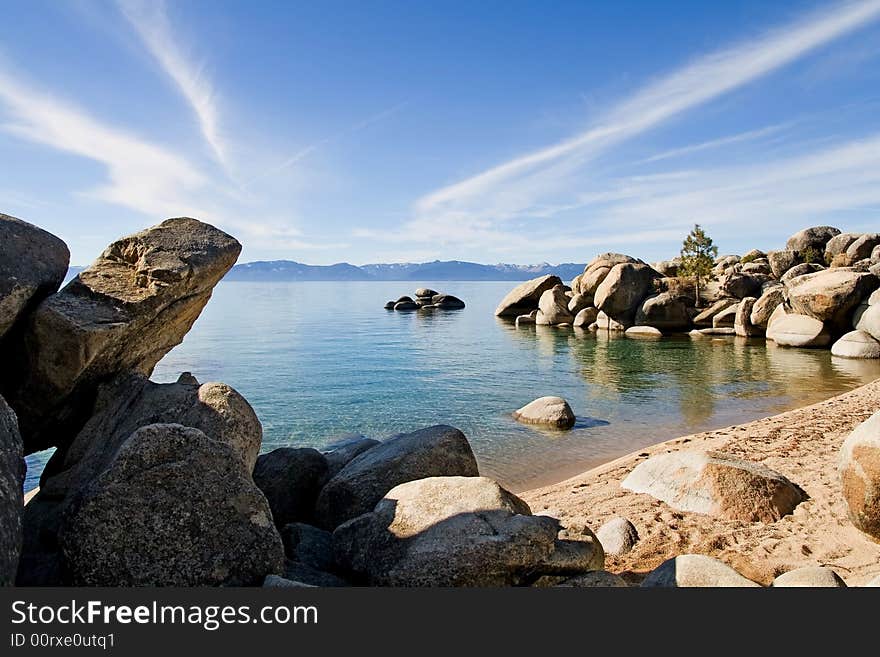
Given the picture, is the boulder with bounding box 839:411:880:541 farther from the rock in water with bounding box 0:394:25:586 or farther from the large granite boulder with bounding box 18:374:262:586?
the rock in water with bounding box 0:394:25:586

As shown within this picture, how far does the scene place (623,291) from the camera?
46188 mm

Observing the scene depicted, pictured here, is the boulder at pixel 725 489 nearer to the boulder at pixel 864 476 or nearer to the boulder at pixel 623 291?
the boulder at pixel 864 476

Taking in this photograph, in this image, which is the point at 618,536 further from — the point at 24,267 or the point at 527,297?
the point at 527,297

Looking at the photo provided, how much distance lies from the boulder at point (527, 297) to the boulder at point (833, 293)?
2403 centimetres

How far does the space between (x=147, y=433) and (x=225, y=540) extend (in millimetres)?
1264

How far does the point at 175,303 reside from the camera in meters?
9.51

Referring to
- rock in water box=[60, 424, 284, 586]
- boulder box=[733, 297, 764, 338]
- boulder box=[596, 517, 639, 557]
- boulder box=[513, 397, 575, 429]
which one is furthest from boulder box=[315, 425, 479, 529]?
boulder box=[733, 297, 764, 338]

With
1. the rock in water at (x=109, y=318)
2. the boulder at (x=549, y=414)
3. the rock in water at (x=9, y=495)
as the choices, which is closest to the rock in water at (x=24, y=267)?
the rock in water at (x=109, y=318)

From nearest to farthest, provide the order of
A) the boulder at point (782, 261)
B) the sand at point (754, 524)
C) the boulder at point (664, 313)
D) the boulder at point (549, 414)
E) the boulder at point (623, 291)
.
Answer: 1. the sand at point (754, 524)
2. the boulder at point (549, 414)
3. the boulder at point (664, 313)
4. the boulder at point (623, 291)
5. the boulder at point (782, 261)

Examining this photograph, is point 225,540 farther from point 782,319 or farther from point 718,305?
point 718,305

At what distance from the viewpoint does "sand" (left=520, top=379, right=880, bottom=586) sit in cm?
792

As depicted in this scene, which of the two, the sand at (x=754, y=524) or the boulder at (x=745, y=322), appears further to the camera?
the boulder at (x=745, y=322)

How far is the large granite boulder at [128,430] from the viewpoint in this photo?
707 centimetres

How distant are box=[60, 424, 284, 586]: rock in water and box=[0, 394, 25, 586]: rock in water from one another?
0.45m
